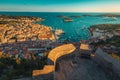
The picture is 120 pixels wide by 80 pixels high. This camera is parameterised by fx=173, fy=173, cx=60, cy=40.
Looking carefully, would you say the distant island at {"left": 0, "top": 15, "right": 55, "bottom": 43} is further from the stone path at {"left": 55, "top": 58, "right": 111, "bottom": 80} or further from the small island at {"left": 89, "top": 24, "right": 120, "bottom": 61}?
the stone path at {"left": 55, "top": 58, "right": 111, "bottom": 80}

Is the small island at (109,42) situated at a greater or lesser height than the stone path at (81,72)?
lesser

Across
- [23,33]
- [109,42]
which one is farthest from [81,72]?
[23,33]

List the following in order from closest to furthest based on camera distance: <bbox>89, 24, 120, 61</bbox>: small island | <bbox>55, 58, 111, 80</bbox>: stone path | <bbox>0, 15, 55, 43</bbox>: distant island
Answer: <bbox>55, 58, 111, 80</bbox>: stone path, <bbox>89, 24, 120, 61</bbox>: small island, <bbox>0, 15, 55, 43</bbox>: distant island

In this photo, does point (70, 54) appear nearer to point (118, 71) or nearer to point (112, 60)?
point (112, 60)

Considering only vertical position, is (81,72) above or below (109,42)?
above

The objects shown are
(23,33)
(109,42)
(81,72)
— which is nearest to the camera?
(81,72)

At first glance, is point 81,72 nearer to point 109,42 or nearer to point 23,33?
point 109,42

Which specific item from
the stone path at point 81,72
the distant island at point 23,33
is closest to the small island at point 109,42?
the stone path at point 81,72

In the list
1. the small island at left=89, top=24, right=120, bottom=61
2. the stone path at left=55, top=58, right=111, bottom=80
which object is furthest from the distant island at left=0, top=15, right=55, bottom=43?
the stone path at left=55, top=58, right=111, bottom=80

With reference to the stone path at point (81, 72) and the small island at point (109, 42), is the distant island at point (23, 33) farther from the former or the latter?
the stone path at point (81, 72)

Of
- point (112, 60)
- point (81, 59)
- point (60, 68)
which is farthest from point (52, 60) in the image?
point (112, 60)

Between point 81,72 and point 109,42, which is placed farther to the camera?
point 109,42
